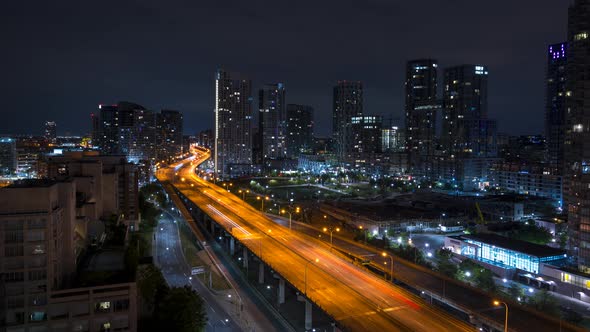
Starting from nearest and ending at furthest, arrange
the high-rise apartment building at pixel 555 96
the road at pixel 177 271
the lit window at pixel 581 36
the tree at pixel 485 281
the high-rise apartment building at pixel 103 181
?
the road at pixel 177 271 → the tree at pixel 485 281 → the high-rise apartment building at pixel 103 181 → the lit window at pixel 581 36 → the high-rise apartment building at pixel 555 96

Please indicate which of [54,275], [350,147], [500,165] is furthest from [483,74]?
[54,275]

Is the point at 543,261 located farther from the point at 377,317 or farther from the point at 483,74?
the point at 483,74

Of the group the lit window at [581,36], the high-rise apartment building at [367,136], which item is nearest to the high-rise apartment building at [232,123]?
the high-rise apartment building at [367,136]

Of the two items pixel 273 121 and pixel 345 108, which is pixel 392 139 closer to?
pixel 345 108

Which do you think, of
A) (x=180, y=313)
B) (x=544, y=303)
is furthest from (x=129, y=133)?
(x=544, y=303)

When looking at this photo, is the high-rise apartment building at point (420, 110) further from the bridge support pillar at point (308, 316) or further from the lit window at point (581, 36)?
the bridge support pillar at point (308, 316)

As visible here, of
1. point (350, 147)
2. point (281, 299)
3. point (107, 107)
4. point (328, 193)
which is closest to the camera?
point (281, 299)

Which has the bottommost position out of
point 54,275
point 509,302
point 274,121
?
point 509,302
